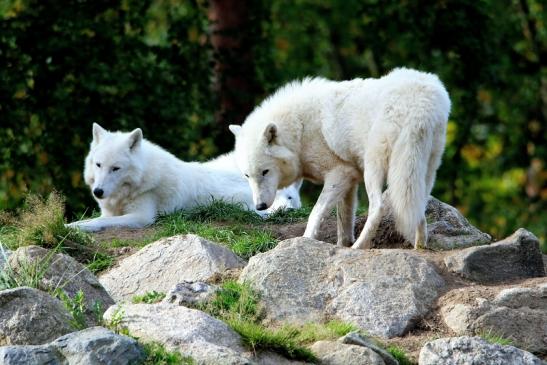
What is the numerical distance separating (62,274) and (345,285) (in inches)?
76.8

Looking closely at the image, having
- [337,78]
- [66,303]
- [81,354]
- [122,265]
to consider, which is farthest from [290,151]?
[337,78]

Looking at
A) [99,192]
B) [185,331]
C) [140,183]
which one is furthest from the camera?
[140,183]

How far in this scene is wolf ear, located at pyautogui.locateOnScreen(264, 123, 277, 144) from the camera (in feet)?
29.7

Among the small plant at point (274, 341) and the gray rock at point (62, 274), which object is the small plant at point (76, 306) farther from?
the small plant at point (274, 341)

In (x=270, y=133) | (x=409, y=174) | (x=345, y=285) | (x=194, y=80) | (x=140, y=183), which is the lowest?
(x=140, y=183)

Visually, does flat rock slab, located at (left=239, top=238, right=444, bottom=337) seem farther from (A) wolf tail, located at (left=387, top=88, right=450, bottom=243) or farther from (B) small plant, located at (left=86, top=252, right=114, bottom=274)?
(B) small plant, located at (left=86, top=252, right=114, bottom=274)

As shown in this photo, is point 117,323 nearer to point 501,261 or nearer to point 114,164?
point 501,261

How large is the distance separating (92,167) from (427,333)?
5213 millimetres

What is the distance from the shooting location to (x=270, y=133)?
29.9ft

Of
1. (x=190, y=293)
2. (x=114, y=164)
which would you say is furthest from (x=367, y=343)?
(x=114, y=164)

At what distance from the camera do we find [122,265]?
8508 millimetres

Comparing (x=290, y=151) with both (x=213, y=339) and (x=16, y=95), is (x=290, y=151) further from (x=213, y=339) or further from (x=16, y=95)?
(x=16, y=95)

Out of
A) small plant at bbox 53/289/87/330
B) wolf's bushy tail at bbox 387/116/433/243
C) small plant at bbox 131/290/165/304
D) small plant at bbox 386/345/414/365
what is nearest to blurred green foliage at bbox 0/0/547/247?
small plant at bbox 131/290/165/304

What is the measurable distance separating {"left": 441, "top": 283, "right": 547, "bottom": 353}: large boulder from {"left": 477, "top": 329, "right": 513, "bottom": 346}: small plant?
13mm
